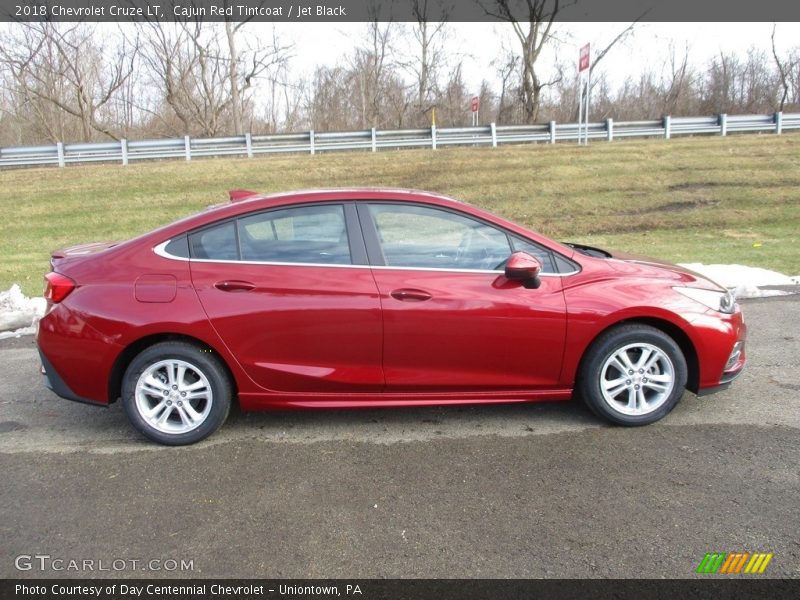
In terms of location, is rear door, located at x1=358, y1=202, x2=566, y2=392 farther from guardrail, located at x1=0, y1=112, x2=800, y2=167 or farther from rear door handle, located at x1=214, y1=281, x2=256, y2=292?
guardrail, located at x1=0, y1=112, x2=800, y2=167

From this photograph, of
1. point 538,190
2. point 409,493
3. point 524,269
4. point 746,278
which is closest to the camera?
point 409,493

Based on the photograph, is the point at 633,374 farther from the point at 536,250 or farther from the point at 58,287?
the point at 58,287

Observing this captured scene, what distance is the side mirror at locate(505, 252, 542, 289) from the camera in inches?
143

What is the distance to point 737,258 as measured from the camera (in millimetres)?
9297

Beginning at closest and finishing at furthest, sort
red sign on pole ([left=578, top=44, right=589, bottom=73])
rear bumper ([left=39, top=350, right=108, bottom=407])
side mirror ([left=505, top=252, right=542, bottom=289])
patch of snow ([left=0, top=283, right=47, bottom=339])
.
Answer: side mirror ([left=505, top=252, right=542, bottom=289]) → rear bumper ([left=39, top=350, right=108, bottom=407]) → patch of snow ([left=0, top=283, right=47, bottom=339]) → red sign on pole ([left=578, top=44, right=589, bottom=73])

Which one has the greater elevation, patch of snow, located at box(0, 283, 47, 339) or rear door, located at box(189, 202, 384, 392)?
rear door, located at box(189, 202, 384, 392)

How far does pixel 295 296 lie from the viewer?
12.0 feet

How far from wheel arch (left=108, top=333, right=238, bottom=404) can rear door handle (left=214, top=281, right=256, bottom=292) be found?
0.36 m

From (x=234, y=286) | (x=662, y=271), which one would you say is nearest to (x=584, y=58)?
(x=662, y=271)

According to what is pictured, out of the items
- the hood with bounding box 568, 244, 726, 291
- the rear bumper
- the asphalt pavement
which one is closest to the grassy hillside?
the hood with bounding box 568, 244, 726, 291

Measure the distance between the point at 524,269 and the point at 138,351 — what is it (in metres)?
2.51

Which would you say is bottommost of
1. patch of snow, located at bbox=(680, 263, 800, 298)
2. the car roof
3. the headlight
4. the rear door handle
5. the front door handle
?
patch of snow, located at bbox=(680, 263, 800, 298)
